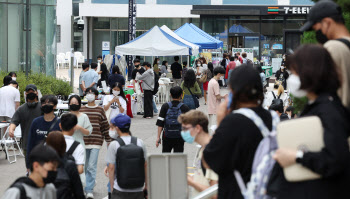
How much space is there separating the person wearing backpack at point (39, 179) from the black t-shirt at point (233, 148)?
1486mm

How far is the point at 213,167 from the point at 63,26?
174ft

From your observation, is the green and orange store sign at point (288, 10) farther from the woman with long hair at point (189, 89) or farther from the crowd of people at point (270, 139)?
the crowd of people at point (270, 139)

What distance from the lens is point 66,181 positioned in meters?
6.13

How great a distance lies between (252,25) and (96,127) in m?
39.3

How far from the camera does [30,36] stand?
25484 mm

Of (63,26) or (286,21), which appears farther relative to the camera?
(63,26)

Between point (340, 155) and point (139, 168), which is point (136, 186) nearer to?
point (139, 168)

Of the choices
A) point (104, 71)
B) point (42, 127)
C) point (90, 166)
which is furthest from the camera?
point (104, 71)

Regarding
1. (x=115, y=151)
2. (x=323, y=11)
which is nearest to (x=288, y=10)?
(x=115, y=151)

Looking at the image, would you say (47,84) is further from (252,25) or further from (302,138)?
(252,25)

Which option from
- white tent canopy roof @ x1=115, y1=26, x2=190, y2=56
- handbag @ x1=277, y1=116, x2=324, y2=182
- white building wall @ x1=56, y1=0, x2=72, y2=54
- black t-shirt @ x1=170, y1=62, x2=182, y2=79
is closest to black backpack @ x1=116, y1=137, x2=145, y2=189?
handbag @ x1=277, y1=116, x2=324, y2=182

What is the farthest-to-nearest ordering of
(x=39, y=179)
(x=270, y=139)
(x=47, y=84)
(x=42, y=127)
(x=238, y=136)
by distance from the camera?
(x=47, y=84) → (x=42, y=127) → (x=39, y=179) → (x=238, y=136) → (x=270, y=139)

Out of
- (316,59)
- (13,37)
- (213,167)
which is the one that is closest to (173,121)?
(213,167)

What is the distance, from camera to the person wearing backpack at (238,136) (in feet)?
13.6
